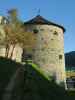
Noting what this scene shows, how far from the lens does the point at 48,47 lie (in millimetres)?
44781

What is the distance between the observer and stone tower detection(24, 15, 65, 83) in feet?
145

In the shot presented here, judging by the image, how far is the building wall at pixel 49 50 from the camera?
4425cm

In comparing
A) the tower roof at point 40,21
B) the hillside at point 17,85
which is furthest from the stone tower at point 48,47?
the hillside at point 17,85

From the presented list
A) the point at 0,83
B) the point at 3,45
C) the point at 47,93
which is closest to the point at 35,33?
the point at 3,45

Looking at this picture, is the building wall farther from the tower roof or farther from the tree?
the tree

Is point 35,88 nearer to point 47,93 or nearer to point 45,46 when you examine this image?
point 47,93

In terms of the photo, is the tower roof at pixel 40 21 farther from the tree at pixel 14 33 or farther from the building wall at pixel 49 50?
the tree at pixel 14 33

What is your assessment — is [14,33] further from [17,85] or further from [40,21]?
[17,85]

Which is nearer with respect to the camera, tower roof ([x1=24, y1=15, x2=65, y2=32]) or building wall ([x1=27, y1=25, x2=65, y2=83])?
building wall ([x1=27, y1=25, x2=65, y2=83])

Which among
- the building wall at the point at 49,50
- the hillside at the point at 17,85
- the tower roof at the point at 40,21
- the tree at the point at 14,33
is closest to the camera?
the hillside at the point at 17,85

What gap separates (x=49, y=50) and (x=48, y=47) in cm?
50

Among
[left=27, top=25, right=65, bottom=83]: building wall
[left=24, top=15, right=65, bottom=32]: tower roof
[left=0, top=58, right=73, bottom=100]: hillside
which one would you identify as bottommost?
[left=0, top=58, right=73, bottom=100]: hillside

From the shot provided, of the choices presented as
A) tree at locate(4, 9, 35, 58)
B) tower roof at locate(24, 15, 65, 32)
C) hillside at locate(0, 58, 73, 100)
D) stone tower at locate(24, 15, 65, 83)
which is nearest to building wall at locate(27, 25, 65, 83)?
stone tower at locate(24, 15, 65, 83)

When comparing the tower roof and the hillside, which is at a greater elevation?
the tower roof
